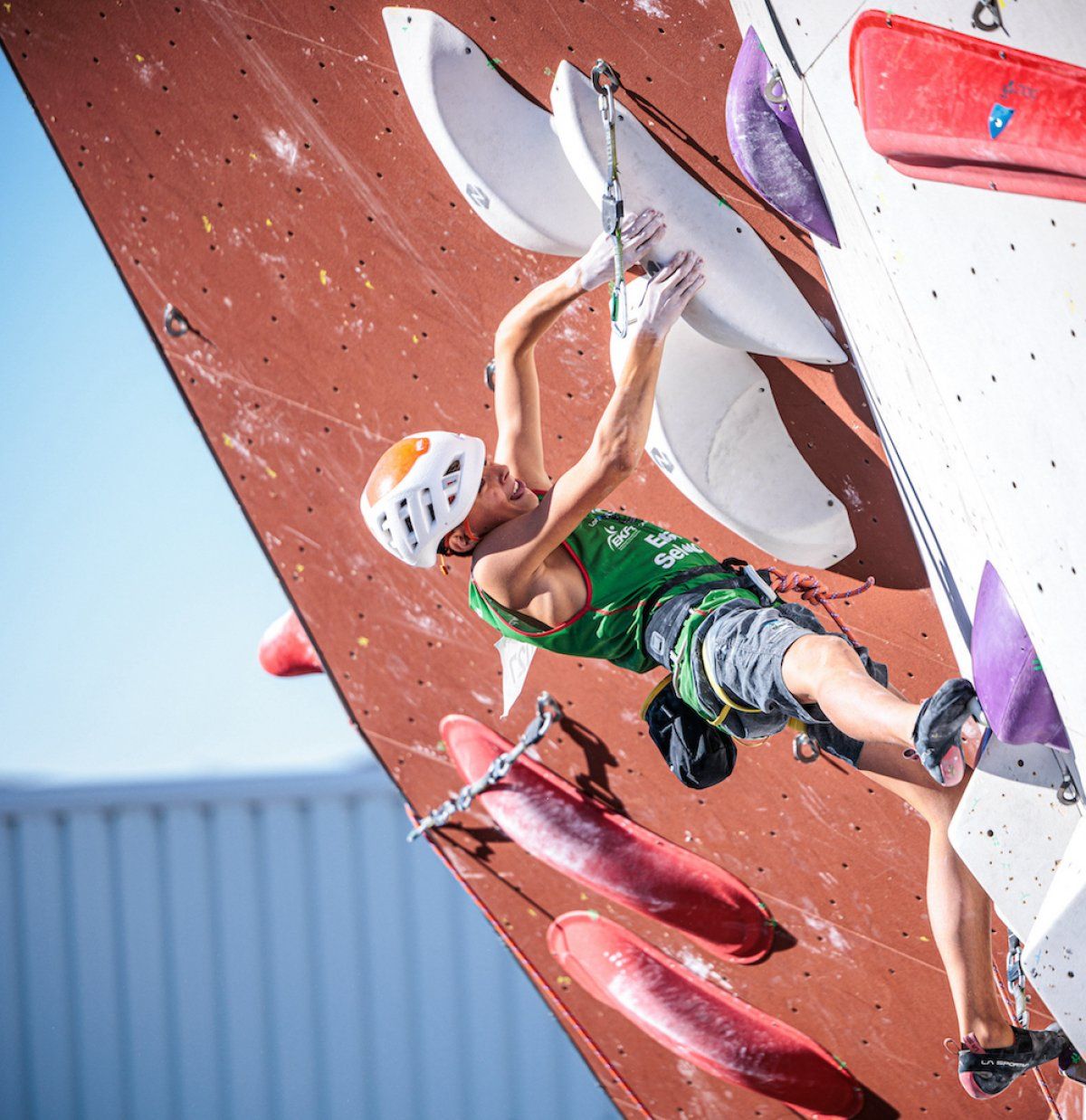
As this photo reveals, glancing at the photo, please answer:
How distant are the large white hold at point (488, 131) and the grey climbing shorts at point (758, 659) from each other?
69cm

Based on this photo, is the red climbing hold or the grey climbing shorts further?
the grey climbing shorts

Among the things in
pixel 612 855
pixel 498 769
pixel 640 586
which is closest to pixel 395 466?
pixel 640 586

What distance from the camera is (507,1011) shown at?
19.7 ft

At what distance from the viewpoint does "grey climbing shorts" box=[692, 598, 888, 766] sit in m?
1.61

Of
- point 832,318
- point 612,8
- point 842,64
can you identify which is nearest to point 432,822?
point 832,318

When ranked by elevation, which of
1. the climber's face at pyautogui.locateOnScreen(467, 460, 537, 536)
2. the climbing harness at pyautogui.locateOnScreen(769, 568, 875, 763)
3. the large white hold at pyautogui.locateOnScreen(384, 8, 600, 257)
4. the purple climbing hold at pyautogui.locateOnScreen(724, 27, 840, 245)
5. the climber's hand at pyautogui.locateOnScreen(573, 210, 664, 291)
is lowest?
the climbing harness at pyautogui.locateOnScreen(769, 568, 875, 763)

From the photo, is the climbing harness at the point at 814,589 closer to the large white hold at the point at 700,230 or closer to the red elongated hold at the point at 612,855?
the large white hold at the point at 700,230

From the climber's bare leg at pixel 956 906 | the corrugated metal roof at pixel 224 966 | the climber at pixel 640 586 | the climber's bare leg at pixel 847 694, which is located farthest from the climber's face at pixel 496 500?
the corrugated metal roof at pixel 224 966

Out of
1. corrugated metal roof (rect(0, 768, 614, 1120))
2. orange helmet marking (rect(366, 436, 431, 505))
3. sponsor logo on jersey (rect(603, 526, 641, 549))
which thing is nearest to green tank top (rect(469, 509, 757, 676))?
sponsor logo on jersey (rect(603, 526, 641, 549))

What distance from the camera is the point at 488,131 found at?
1.88 m

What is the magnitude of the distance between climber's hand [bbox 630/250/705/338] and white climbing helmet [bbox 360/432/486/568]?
31 centimetres

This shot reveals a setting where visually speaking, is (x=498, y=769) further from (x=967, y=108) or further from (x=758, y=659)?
(x=967, y=108)

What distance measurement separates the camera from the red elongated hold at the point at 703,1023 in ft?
8.62

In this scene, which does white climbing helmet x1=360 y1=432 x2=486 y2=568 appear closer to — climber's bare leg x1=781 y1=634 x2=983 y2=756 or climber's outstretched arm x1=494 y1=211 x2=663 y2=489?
climber's outstretched arm x1=494 y1=211 x2=663 y2=489
